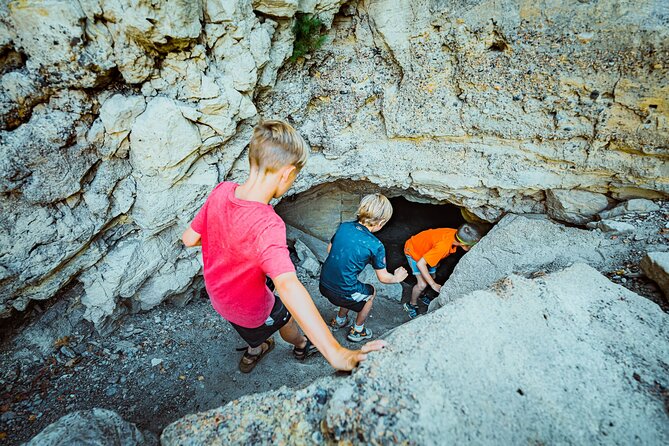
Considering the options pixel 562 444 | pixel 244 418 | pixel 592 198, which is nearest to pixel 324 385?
pixel 244 418

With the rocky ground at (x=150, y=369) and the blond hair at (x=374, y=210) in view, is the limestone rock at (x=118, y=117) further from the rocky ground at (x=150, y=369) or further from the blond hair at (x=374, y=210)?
the blond hair at (x=374, y=210)

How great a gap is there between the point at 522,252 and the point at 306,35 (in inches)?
106

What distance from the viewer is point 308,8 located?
8.52 feet

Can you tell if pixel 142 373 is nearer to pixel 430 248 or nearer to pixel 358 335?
pixel 358 335

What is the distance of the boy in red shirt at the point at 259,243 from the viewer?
52.3 inches

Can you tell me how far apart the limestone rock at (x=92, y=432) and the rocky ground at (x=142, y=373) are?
652 mm

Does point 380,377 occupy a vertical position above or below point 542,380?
above

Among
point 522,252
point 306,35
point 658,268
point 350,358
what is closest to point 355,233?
point 350,358

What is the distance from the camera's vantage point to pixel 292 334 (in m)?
2.61

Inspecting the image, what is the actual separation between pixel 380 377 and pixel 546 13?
285 centimetres

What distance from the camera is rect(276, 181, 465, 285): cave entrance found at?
14.7ft

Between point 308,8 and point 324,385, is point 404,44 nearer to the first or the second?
point 308,8

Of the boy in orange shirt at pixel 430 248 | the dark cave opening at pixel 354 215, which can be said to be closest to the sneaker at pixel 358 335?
the boy in orange shirt at pixel 430 248

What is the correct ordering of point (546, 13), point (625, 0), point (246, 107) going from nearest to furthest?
point (625, 0)
point (546, 13)
point (246, 107)
